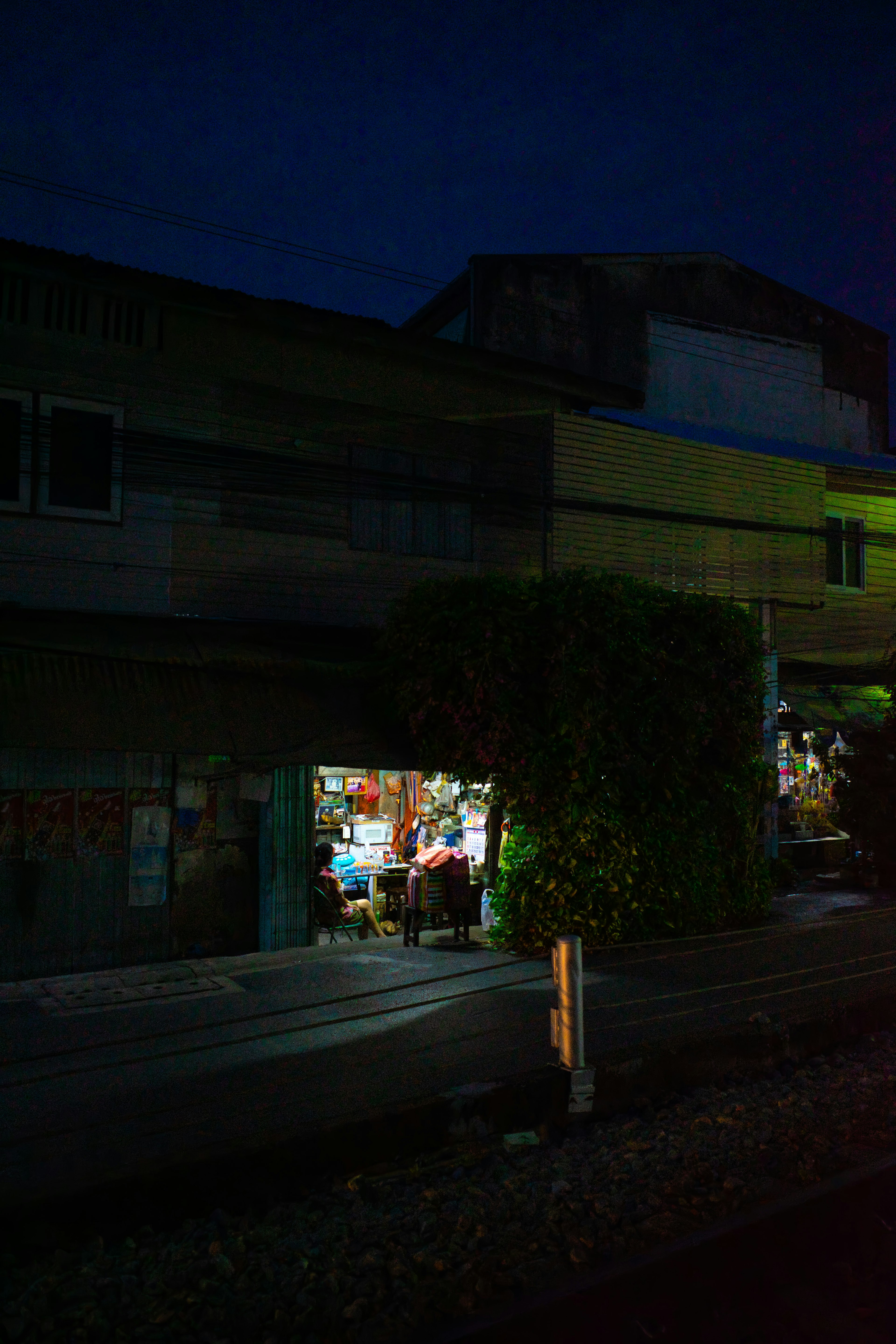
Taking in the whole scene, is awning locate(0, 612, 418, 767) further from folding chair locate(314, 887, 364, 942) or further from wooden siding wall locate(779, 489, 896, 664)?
wooden siding wall locate(779, 489, 896, 664)

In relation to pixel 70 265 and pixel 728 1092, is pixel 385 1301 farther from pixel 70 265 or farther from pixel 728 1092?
pixel 70 265

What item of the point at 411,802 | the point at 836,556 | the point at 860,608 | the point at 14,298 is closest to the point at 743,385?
the point at 836,556

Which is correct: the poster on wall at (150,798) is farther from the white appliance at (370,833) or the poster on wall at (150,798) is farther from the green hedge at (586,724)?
the white appliance at (370,833)

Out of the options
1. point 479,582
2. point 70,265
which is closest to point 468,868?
point 479,582

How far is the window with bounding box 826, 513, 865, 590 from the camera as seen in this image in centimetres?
1786

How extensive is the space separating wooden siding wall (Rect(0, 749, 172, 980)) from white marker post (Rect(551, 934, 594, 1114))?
16.4 ft

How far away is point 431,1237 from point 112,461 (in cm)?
928

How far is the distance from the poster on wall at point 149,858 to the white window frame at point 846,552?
13277mm

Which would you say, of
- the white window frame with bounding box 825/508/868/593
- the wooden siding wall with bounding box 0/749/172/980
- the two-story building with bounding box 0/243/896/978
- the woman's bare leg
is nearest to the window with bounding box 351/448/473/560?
the two-story building with bounding box 0/243/896/978

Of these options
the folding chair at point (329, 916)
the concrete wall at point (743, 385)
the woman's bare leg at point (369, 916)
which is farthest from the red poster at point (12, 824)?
the concrete wall at point (743, 385)

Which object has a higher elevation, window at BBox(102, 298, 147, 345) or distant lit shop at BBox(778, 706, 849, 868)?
window at BBox(102, 298, 147, 345)

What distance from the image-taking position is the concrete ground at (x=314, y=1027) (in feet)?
18.5

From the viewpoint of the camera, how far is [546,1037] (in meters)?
7.63

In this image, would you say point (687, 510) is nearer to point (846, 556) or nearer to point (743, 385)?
point (743, 385)
